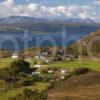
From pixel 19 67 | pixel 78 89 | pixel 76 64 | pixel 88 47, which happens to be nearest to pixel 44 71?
pixel 19 67

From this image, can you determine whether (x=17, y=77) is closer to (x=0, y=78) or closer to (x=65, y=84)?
(x=0, y=78)

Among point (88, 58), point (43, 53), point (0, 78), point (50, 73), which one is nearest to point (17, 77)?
point (0, 78)

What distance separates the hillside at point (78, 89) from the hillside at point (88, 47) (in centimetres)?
2554

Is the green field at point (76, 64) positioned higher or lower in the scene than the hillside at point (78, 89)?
higher

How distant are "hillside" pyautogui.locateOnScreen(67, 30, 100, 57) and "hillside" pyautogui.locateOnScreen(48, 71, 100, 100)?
25.5 m

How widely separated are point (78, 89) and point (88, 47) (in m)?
30.1

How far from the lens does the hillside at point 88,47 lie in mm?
58031

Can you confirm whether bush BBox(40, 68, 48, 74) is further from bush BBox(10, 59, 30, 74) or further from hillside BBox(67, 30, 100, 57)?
hillside BBox(67, 30, 100, 57)

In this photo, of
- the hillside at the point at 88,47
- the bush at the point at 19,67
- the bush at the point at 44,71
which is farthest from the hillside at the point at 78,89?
the hillside at the point at 88,47

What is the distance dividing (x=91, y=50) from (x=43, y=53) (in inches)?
295

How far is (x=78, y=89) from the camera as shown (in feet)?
96.3

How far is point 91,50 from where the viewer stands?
193 ft

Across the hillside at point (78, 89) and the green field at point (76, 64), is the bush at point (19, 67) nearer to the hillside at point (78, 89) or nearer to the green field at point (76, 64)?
the green field at point (76, 64)

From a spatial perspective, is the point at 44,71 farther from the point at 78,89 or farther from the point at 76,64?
the point at 78,89
